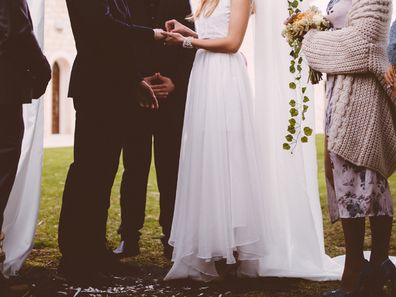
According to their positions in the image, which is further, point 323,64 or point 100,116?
point 100,116

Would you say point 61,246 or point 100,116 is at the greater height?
point 100,116

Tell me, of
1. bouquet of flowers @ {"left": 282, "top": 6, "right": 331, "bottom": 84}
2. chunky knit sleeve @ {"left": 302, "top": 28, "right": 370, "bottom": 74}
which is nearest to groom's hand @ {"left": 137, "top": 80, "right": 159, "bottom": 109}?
bouquet of flowers @ {"left": 282, "top": 6, "right": 331, "bottom": 84}

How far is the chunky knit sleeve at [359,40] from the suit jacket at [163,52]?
1.34 m

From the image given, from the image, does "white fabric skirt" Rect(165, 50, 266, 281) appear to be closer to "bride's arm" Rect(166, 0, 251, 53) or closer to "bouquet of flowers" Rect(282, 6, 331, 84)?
"bride's arm" Rect(166, 0, 251, 53)

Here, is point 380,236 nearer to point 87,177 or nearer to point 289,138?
point 289,138

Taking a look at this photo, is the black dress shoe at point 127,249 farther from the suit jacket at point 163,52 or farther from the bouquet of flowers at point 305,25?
the bouquet of flowers at point 305,25

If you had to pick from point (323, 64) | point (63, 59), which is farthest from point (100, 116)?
point (63, 59)

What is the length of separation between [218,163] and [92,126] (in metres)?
0.79

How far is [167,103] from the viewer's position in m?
4.27

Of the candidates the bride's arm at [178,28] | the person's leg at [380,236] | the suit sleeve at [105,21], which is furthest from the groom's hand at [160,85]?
the person's leg at [380,236]

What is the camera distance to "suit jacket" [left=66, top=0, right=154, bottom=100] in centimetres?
340

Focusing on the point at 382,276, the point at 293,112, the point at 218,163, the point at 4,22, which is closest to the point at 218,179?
the point at 218,163

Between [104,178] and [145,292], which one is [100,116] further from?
[145,292]

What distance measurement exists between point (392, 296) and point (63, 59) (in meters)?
23.2
